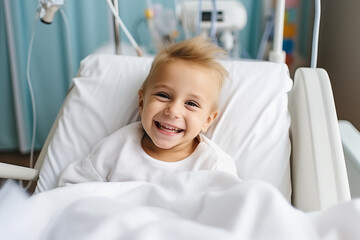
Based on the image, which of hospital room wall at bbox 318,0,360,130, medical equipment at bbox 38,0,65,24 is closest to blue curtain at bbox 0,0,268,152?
hospital room wall at bbox 318,0,360,130

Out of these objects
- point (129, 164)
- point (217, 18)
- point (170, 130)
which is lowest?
point (129, 164)

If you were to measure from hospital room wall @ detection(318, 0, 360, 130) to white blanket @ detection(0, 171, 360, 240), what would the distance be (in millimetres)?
1501

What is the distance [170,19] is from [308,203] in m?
1.63

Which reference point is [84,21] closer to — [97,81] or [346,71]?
[97,81]

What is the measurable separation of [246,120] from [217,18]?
1.07m

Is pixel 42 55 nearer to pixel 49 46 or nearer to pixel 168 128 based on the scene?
pixel 49 46

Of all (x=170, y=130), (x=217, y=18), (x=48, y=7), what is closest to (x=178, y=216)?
(x=170, y=130)

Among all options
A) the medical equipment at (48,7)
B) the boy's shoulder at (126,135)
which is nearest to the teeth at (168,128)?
the boy's shoulder at (126,135)

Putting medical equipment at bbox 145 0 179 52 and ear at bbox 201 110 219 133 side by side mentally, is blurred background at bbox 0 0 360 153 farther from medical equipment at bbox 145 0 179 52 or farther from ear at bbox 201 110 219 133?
ear at bbox 201 110 219 133

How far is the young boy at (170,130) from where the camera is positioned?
1001 millimetres

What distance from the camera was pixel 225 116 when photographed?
3.72ft

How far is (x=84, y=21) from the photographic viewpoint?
2230 mm

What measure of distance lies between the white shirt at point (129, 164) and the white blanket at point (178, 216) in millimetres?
219

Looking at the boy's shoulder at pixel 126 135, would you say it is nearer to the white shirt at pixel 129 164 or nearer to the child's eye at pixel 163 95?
the white shirt at pixel 129 164
